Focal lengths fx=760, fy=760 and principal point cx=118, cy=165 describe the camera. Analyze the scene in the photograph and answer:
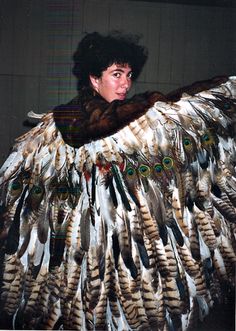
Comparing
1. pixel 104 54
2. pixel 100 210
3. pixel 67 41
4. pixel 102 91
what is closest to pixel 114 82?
pixel 102 91

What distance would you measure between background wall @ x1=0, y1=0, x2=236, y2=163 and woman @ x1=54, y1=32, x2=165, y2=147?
0.06 meters

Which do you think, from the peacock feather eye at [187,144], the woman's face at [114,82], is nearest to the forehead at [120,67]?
the woman's face at [114,82]

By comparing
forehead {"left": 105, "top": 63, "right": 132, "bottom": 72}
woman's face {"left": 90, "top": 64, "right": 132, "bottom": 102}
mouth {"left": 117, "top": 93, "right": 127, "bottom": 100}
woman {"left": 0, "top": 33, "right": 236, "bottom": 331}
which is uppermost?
forehead {"left": 105, "top": 63, "right": 132, "bottom": 72}

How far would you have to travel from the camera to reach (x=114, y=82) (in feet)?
18.0

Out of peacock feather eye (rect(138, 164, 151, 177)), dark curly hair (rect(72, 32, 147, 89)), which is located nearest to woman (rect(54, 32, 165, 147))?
dark curly hair (rect(72, 32, 147, 89))

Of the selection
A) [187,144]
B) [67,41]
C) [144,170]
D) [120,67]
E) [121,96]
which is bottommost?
[144,170]

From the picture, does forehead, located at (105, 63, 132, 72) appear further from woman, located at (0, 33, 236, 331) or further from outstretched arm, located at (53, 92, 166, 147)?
outstretched arm, located at (53, 92, 166, 147)

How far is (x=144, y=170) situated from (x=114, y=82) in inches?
26.4

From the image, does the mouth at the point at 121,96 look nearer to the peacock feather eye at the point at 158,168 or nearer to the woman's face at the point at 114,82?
the woman's face at the point at 114,82

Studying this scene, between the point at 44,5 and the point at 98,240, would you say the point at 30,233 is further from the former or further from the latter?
the point at 44,5

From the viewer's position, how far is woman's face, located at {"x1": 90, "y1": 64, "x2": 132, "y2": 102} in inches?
215

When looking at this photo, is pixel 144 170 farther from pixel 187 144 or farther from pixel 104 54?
pixel 104 54

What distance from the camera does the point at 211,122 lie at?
5.57 metres

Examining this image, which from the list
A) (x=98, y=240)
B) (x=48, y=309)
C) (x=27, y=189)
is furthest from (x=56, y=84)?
(x=48, y=309)
